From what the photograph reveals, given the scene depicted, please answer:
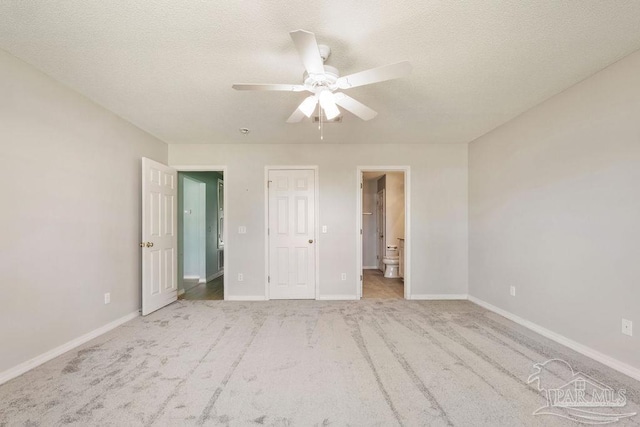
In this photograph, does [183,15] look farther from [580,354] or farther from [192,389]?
[580,354]

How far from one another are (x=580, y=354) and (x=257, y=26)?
3.68 meters

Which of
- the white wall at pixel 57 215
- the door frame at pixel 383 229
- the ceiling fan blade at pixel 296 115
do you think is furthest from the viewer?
the door frame at pixel 383 229

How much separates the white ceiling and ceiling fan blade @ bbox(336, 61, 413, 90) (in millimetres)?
317

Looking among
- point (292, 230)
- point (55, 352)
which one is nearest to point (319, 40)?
point (292, 230)

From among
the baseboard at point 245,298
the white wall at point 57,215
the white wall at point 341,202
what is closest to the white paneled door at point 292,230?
the white wall at point 341,202

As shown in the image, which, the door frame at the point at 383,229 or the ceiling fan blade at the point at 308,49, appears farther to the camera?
the door frame at the point at 383,229

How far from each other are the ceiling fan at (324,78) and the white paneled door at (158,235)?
95.3 inches

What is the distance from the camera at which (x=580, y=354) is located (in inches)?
93.2

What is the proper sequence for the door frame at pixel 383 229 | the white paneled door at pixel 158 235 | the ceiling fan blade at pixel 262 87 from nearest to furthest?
the ceiling fan blade at pixel 262 87
the white paneled door at pixel 158 235
the door frame at pixel 383 229

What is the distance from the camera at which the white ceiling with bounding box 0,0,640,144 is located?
1602mm

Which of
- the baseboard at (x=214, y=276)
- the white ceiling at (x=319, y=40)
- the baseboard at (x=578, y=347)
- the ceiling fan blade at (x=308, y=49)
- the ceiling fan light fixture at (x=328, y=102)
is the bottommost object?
the baseboard at (x=214, y=276)

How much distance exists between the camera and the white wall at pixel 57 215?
80.5 inches

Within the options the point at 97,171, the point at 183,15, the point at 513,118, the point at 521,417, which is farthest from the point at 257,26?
the point at 513,118

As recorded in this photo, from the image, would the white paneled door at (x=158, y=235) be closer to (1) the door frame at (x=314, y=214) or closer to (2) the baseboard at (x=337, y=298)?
(1) the door frame at (x=314, y=214)
